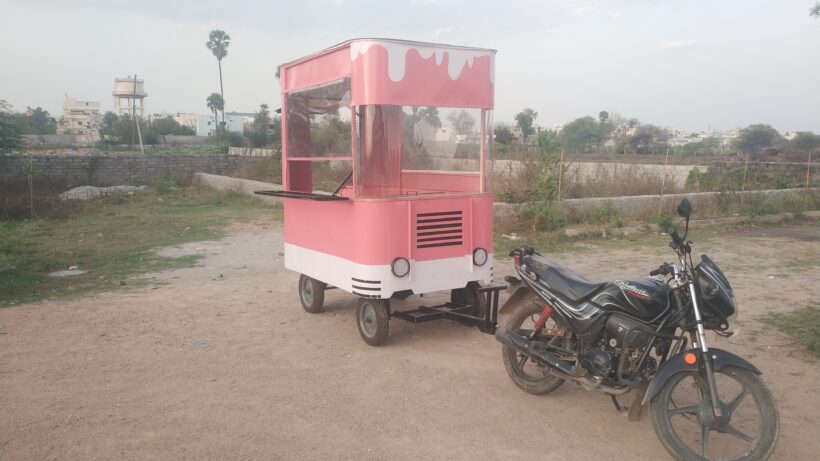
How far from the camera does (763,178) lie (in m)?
17.5

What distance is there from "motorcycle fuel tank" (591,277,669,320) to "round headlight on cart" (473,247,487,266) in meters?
1.81

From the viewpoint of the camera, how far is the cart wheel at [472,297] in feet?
18.9

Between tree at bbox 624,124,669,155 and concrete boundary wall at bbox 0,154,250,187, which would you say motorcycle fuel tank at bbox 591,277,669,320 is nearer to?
concrete boundary wall at bbox 0,154,250,187

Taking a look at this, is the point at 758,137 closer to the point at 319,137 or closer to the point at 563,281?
the point at 319,137

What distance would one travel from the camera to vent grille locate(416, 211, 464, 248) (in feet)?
17.2

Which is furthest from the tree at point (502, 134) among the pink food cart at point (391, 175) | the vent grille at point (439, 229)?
the vent grille at point (439, 229)

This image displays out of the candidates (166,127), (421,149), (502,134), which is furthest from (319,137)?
(166,127)

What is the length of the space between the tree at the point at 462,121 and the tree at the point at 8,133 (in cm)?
2087

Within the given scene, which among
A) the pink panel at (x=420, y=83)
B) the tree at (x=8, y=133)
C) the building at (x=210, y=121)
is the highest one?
the building at (x=210, y=121)

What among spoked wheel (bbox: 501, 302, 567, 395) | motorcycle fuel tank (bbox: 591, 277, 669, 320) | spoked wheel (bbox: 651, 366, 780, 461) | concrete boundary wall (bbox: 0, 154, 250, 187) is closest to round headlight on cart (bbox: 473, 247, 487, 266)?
spoked wheel (bbox: 501, 302, 567, 395)

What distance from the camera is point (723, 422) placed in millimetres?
3211

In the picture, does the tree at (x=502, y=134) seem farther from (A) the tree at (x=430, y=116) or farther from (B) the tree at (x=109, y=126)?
(B) the tree at (x=109, y=126)

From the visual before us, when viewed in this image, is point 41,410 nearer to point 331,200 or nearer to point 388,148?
point 331,200

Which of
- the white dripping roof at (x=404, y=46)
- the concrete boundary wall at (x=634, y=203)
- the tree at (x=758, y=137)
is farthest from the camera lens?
the tree at (x=758, y=137)
